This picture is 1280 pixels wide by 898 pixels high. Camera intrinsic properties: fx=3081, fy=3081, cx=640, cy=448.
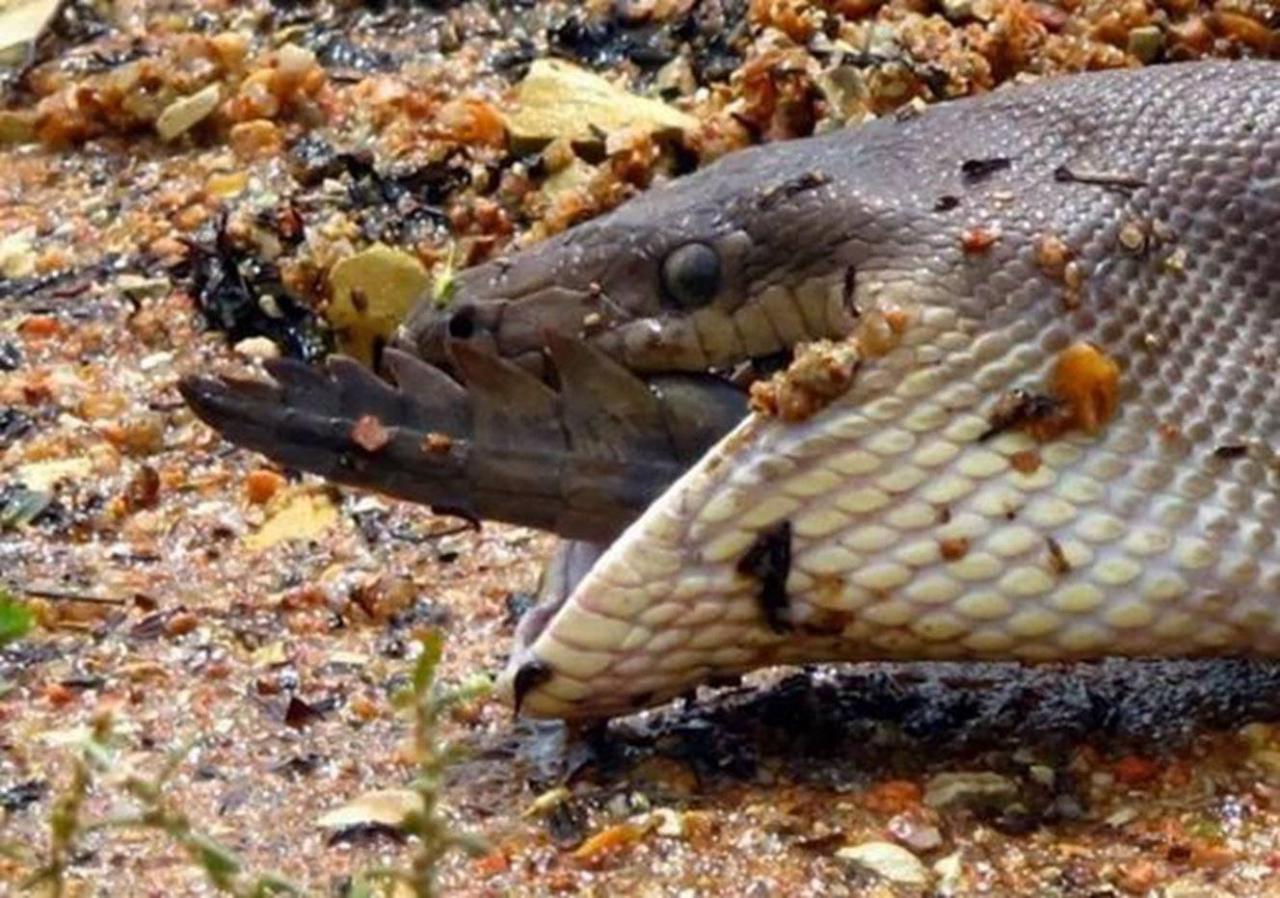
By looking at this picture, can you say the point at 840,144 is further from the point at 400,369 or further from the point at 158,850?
the point at 158,850

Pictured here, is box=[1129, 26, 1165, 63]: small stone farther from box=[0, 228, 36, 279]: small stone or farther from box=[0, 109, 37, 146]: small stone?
box=[0, 109, 37, 146]: small stone

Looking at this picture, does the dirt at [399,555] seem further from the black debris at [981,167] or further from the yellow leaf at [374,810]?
the black debris at [981,167]

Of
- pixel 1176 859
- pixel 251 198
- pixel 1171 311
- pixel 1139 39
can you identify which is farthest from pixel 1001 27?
pixel 1176 859

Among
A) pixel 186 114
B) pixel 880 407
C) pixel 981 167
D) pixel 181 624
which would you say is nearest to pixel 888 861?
pixel 880 407

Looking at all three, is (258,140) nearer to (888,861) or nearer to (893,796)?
(893,796)

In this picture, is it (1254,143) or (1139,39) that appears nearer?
(1254,143)

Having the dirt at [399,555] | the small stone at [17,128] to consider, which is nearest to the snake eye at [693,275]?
the dirt at [399,555]

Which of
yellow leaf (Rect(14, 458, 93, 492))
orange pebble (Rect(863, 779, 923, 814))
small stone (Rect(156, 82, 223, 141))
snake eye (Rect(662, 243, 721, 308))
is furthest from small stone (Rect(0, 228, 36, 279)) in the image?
orange pebble (Rect(863, 779, 923, 814))
